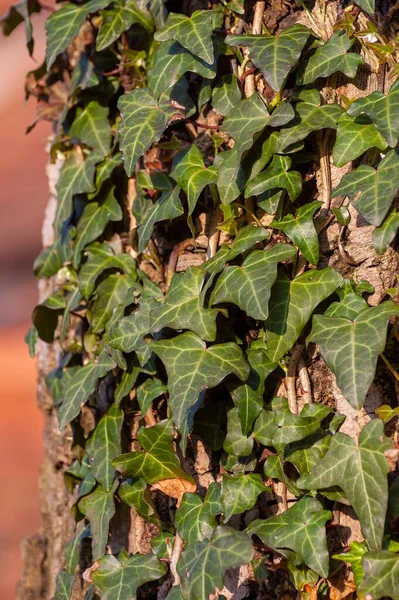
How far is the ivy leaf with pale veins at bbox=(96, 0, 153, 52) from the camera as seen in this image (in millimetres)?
1271

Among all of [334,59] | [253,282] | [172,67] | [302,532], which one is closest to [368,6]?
[334,59]

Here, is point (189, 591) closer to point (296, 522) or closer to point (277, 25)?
point (296, 522)

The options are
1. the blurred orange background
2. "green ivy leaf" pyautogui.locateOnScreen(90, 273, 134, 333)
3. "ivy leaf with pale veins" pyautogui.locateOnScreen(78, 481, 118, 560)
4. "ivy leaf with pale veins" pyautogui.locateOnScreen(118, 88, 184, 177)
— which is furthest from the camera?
the blurred orange background

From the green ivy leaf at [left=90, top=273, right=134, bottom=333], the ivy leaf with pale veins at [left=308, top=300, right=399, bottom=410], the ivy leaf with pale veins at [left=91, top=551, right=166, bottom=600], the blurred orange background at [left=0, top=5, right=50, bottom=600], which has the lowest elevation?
the blurred orange background at [left=0, top=5, right=50, bottom=600]

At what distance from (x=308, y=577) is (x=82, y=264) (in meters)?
0.76

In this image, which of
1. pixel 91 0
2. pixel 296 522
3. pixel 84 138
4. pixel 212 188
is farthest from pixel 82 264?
pixel 296 522

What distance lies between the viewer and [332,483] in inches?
38.4

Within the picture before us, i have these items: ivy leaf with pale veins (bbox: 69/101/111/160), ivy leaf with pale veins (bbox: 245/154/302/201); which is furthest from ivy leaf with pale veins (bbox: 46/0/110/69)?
ivy leaf with pale veins (bbox: 245/154/302/201)

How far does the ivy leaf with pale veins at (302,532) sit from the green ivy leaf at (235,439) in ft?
0.37

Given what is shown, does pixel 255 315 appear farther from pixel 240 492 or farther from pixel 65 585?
pixel 65 585

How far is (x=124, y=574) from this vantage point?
115 centimetres

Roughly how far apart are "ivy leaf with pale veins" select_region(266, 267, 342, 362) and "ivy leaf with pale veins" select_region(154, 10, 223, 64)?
378mm

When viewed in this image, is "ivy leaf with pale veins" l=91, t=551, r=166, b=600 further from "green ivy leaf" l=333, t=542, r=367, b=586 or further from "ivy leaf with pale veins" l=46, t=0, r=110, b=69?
"ivy leaf with pale veins" l=46, t=0, r=110, b=69

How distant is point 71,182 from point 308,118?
1.87ft
